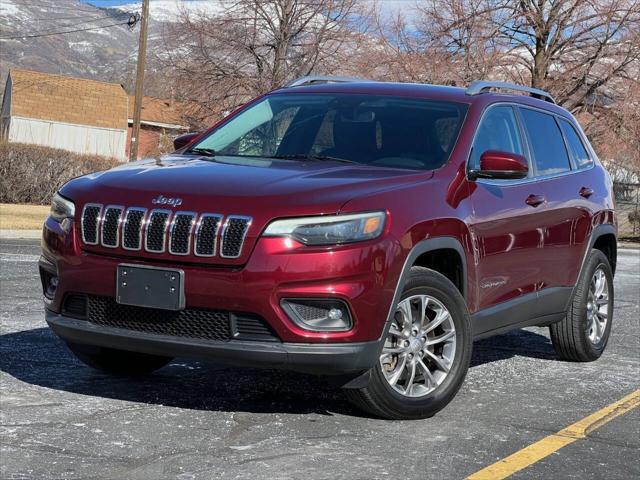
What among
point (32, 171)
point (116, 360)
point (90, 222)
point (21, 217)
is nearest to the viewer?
point (90, 222)

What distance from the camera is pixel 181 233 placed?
16.9ft

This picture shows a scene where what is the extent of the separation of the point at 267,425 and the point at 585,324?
3219 mm

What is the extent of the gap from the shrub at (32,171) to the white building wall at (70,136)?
2621 centimetres

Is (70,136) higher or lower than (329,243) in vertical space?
lower

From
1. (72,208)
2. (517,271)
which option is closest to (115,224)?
(72,208)

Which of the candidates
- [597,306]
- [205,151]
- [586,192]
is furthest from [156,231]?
[597,306]

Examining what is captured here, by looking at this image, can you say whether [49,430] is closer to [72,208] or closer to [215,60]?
[72,208]

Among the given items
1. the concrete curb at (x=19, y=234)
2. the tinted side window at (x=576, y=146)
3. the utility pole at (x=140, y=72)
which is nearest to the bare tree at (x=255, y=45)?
the utility pole at (x=140, y=72)

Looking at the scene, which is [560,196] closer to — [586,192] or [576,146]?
[586,192]

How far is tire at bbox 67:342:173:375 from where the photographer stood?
617 centimetres

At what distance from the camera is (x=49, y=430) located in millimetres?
5047

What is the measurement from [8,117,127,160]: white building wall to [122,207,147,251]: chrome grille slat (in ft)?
175

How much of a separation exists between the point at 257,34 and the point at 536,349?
25.7 meters

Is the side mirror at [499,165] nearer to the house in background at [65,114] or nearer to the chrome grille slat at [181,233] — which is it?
the chrome grille slat at [181,233]
